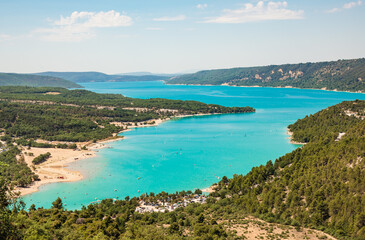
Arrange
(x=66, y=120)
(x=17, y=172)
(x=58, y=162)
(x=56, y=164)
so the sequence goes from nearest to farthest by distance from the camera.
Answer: (x=17, y=172)
(x=56, y=164)
(x=58, y=162)
(x=66, y=120)

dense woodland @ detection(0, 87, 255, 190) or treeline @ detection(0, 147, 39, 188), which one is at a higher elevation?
dense woodland @ detection(0, 87, 255, 190)

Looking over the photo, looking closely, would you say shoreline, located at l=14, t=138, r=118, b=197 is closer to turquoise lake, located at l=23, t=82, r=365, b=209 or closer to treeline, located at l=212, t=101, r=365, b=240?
turquoise lake, located at l=23, t=82, r=365, b=209

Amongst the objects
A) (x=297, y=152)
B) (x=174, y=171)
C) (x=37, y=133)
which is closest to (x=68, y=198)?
(x=174, y=171)

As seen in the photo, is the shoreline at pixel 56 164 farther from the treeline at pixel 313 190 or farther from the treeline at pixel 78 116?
the treeline at pixel 313 190

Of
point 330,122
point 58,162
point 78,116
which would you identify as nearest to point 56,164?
point 58,162

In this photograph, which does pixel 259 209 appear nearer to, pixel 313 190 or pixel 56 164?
pixel 313 190

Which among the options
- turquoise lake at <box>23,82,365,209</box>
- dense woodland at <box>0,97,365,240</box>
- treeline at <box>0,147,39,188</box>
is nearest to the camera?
dense woodland at <box>0,97,365,240</box>

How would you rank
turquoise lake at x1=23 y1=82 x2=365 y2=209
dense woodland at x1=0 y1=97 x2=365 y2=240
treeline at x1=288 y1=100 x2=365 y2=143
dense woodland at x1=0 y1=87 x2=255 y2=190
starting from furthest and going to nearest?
treeline at x1=288 y1=100 x2=365 y2=143
dense woodland at x1=0 y1=87 x2=255 y2=190
turquoise lake at x1=23 y1=82 x2=365 y2=209
dense woodland at x1=0 y1=97 x2=365 y2=240

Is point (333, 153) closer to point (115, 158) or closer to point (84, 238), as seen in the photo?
Answer: point (84, 238)

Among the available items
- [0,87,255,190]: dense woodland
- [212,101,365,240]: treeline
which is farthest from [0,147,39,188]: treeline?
[212,101,365,240]: treeline
